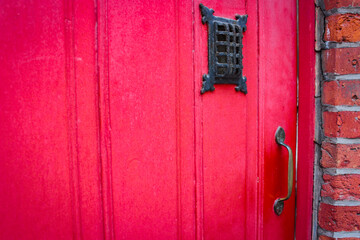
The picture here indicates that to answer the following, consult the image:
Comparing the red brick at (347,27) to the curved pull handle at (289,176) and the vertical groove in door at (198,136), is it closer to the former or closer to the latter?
the curved pull handle at (289,176)

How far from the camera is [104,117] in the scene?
625 mm

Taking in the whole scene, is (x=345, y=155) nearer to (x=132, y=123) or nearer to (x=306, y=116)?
(x=306, y=116)

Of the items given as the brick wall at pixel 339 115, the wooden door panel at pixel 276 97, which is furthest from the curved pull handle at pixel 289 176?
the brick wall at pixel 339 115

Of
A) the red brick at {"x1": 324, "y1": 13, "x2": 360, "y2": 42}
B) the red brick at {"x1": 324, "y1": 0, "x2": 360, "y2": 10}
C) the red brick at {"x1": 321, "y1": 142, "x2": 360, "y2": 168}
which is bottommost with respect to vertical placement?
the red brick at {"x1": 321, "y1": 142, "x2": 360, "y2": 168}

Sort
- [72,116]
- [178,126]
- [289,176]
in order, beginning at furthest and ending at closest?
[289,176], [178,126], [72,116]

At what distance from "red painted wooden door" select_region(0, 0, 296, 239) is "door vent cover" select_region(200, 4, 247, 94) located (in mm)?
22

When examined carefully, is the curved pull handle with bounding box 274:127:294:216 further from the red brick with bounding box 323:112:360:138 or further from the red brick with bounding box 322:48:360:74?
the red brick with bounding box 322:48:360:74

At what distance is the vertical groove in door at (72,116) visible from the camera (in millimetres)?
583

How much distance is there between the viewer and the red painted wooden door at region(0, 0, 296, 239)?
21.7 inches

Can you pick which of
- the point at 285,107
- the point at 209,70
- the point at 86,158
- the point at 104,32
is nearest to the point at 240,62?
the point at 209,70

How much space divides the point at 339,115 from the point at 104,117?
0.77 m

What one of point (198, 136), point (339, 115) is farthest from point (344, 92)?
point (198, 136)

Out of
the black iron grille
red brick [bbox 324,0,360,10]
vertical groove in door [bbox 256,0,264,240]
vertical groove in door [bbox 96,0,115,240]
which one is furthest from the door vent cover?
red brick [bbox 324,0,360,10]

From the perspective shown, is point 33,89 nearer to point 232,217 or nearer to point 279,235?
point 232,217
